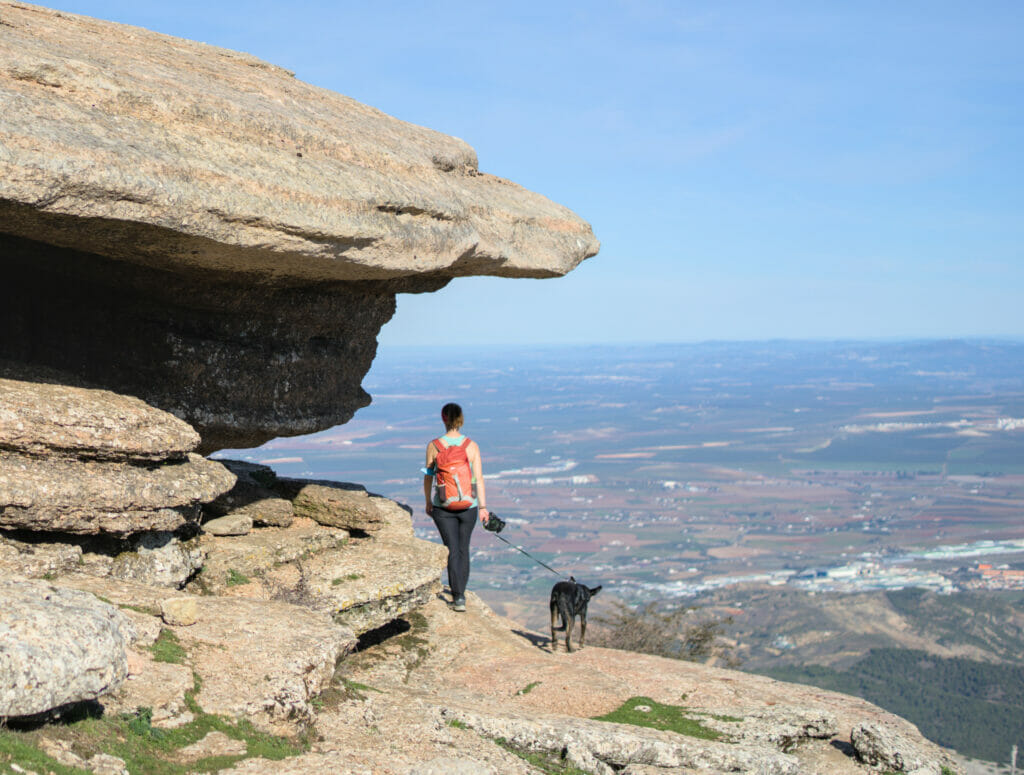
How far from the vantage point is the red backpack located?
1363 cm

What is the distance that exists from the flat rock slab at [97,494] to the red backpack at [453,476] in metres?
3.03

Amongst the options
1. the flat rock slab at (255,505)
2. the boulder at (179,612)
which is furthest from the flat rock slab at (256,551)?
the boulder at (179,612)

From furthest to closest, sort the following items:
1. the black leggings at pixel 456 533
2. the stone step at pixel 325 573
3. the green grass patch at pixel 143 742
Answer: the black leggings at pixel 456 533 → the stone step at pixel 325 573 → the green grass patch at pixel 143 742

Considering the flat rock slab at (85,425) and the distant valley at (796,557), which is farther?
the distant valley at (796,557)

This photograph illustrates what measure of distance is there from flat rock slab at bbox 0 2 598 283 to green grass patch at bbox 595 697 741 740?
20.7 ft

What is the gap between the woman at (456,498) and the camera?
44.5 ft

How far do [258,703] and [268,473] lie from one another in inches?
310

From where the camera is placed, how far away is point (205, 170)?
11141 millimetres

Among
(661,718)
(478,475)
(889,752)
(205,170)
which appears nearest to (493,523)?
(478,475)

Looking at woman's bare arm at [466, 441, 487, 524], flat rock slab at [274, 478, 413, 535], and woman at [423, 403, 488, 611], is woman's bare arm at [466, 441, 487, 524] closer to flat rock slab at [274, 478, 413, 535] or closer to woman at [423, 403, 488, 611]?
woman at [423, 403, 488, 611]

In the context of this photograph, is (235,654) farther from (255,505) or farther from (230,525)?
(255,505)

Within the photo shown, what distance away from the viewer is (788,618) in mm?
90625

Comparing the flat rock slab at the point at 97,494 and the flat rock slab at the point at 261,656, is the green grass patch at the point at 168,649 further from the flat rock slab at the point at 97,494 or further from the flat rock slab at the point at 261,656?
the flat rock slab at the point at 97,494

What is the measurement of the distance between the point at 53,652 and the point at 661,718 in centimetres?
738
